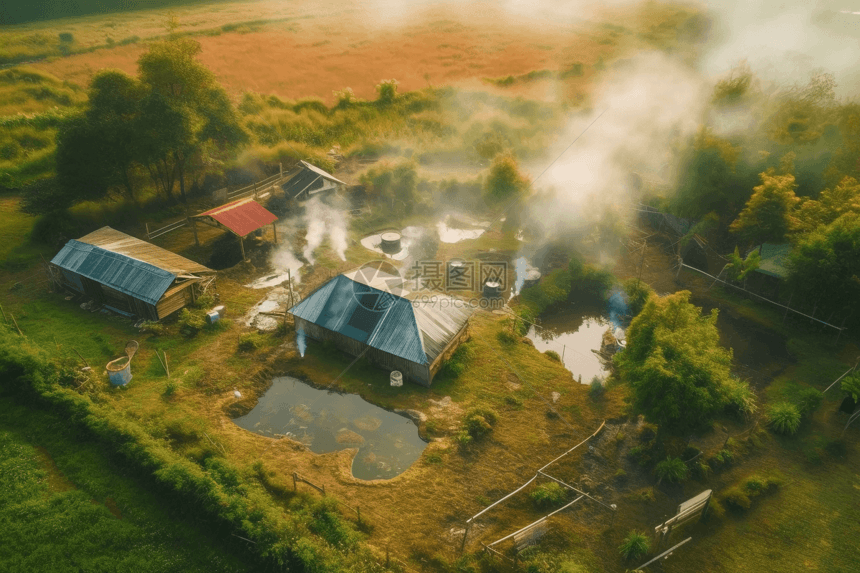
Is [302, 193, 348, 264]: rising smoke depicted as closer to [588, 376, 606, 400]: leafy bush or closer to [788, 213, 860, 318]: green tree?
[588, 376, 606, 400]: leafy bush

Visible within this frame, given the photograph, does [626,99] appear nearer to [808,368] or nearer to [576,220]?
[576,220]

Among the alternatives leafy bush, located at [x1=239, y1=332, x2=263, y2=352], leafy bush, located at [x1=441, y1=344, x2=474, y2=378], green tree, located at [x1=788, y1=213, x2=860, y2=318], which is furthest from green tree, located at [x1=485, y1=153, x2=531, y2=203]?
leafy bush, located at [x1=239, y1=332, x2=263, y2=352]

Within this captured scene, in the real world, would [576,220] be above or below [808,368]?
above

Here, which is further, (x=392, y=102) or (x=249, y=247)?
(x=392, y=102)

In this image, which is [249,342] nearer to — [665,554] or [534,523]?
[534,523]

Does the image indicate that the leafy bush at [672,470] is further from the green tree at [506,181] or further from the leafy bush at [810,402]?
the green tree at [506,181]

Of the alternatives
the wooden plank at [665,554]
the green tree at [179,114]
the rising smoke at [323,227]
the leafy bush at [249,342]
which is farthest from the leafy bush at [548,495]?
the green tree at [179,114]

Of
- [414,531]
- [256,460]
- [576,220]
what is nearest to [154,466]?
[256,460]
